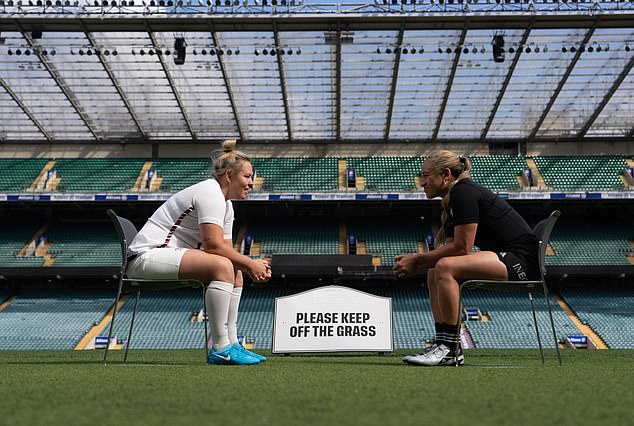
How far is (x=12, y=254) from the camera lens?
87.5 feet

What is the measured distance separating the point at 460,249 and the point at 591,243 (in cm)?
2444

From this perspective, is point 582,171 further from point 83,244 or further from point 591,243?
point 83,244

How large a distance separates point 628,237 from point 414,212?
29.4 ft

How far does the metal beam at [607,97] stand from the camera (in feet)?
75.7

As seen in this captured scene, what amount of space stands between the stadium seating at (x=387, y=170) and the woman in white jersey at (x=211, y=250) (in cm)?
2272

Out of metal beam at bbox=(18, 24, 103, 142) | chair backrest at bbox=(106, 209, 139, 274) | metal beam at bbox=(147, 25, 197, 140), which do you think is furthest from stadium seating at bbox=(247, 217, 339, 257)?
chair backrest at bbox=(106, 209, 139, 274)

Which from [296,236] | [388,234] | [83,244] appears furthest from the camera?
[388,234]

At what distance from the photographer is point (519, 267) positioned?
505 cm

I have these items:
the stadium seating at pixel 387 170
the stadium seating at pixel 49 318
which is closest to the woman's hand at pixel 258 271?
the stadium seating at pixel 49 318

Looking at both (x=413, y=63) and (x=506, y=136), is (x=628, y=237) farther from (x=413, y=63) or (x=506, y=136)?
(x=413, y=63)

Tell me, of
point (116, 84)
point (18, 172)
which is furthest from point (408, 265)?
point (18, 172)

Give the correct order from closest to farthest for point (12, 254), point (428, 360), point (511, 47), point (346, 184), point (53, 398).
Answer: point (53, 398)
point (428, 360)
point (511, 47)
point (12, 254)
point (346, 184)

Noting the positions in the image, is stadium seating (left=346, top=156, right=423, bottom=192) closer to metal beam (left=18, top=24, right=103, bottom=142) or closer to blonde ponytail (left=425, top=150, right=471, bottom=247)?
metal beam (left=18, top=24, right=103, bottom=142)

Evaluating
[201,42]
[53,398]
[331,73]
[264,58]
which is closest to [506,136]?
[331,73]
